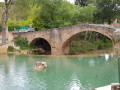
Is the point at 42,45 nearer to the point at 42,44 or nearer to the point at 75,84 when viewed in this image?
the point at 42,44

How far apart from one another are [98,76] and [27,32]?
13044 mm

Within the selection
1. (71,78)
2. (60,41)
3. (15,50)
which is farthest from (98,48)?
(71,78)

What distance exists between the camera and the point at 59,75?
14594 mm

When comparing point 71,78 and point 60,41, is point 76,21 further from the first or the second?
point 71,78

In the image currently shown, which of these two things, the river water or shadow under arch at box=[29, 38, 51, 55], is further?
shadow under arch at box=[29, 38, 51, 55]

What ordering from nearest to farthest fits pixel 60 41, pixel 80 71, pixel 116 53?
pixel 80 71, pixel 116 53, pixel 60 41

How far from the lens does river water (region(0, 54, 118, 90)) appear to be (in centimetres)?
1234

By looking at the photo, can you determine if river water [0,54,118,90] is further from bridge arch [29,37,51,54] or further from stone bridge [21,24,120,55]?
bridge arch [29,37,51,54]

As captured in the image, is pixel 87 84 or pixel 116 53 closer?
pixel 87 84

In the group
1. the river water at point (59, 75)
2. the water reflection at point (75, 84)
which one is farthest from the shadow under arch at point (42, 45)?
the water reflection at point (75, 84)

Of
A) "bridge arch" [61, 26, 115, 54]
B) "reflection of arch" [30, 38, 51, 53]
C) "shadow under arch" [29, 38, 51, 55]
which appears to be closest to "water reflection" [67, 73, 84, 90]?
"bridge arch" [61, 26, 115, 54]

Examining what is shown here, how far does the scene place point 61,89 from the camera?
1177cm

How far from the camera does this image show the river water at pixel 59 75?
1234 centimetres

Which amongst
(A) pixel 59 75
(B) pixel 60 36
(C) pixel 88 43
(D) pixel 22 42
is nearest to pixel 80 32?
(B) pixel 60 36
